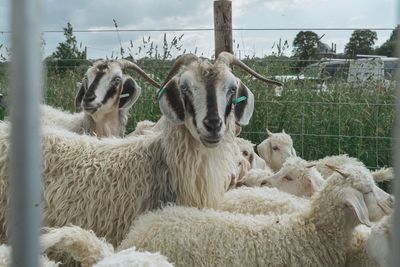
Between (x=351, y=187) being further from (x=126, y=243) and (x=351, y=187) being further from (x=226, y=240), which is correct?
(x=126, y=243)

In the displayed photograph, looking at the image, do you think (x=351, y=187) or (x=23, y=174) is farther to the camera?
(x=351, y=187)

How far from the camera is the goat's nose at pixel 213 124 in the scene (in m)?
3.74

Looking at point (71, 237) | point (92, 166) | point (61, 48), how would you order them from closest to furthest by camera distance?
point (71, 237), point (92, 166), point (61, 48)

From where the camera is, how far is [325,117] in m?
7.44

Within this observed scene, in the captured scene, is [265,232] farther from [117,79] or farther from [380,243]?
[117,79]

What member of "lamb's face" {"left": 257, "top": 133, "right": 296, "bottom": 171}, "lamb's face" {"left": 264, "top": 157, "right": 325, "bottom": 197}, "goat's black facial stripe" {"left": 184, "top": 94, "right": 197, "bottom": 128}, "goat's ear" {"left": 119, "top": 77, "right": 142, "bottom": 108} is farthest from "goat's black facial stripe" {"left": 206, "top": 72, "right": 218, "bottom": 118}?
"lamb's face" {"left": 257, "top": 133, "right": 296, "bottom": 171}

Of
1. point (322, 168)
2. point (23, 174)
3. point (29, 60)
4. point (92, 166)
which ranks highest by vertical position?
point (29, 60)

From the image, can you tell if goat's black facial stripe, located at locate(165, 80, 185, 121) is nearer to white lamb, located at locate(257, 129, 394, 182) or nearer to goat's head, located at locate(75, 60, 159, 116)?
goat's head, located at locate(75, 60, 159, 116)

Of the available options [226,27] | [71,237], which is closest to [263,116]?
[226,27]

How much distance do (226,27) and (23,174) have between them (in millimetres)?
6674

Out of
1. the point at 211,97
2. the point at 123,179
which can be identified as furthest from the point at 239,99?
the point at 123,179

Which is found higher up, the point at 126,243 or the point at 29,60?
the point at 29,60

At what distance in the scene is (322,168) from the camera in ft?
19.1

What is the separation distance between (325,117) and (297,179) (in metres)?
2.56
